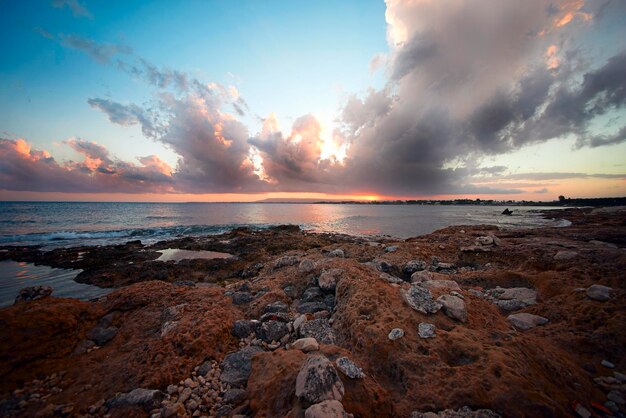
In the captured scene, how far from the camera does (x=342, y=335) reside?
5.26m

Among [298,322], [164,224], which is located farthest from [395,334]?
[164,224]

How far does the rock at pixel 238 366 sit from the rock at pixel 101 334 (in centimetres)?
325

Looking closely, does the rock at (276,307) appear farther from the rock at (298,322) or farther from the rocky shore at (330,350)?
the rock at (298,322)

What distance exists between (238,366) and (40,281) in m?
16.6

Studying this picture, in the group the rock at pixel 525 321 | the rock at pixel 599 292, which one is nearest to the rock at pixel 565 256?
the rock at pixel 599 292

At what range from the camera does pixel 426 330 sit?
4.66 meters

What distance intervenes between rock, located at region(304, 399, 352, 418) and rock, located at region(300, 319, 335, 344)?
2.24 meters

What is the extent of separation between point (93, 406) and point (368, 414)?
4.32 m

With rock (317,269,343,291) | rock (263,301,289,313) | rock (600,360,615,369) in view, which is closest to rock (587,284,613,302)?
rock (600,360,615,369)

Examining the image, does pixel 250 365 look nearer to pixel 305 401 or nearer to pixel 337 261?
pixel 305 401

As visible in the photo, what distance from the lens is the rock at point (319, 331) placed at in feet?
17.3

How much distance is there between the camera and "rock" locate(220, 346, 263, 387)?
14.3 feet

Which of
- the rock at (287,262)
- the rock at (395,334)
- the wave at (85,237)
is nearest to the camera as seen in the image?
the rock at (395,334)

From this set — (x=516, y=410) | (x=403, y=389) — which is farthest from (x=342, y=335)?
(x=516, y=410)
